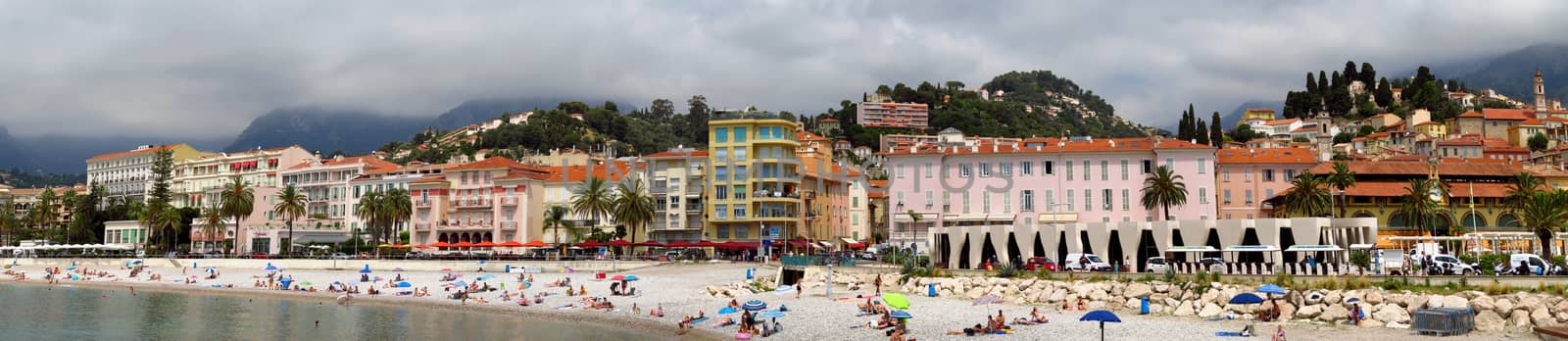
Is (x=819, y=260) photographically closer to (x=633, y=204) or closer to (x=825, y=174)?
(x=633, y=204)

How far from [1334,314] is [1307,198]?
36.1m

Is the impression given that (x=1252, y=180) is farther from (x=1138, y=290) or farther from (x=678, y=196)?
(x=1138, y=290)

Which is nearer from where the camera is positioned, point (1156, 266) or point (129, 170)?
point (1156, 266)

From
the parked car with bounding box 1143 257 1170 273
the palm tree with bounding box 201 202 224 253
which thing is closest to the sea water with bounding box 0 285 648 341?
the parked car with bounding box 1143 257 1170 273

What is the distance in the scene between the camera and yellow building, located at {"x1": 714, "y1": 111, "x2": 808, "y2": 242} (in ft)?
256

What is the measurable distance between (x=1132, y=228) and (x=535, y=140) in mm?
131512

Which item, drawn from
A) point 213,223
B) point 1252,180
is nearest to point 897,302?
point 1252,180

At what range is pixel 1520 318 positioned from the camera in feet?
96.4

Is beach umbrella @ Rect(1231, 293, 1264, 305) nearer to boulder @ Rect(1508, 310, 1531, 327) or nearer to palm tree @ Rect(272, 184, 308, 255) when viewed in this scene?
boulder @ Rect(1508, 310, 1531, 327)

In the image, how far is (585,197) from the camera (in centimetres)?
7912

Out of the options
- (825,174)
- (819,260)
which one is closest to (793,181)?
(825,174)

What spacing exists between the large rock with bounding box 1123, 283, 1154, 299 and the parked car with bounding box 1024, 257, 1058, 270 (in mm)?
5717

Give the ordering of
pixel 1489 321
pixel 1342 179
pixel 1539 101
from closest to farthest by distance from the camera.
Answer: pixel 1489 321, pixel 1342 179, pixel 1539 101

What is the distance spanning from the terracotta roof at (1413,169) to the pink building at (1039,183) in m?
10.6
